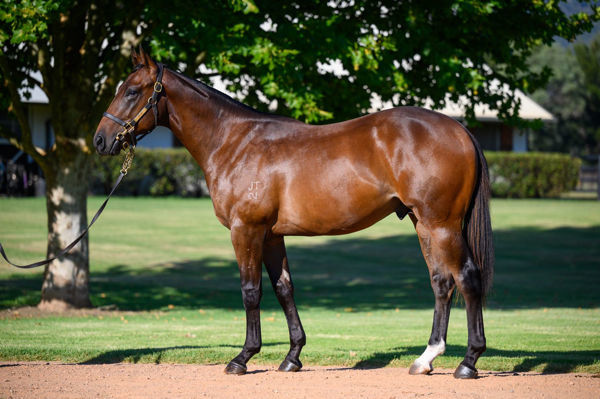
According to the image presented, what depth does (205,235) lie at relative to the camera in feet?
79.0

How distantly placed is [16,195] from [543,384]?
3110 cm

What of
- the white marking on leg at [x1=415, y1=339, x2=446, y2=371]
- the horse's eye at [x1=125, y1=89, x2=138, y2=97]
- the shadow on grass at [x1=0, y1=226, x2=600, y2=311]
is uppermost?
the horse's eye at [x1=125, y1=89, x2=138, y2=97]

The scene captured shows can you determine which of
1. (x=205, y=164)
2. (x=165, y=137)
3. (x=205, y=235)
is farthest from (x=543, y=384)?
(x=165, y=137)

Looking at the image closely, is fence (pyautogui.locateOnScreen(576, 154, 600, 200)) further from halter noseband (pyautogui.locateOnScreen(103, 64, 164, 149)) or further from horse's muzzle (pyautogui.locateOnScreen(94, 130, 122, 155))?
horse's muzzle (pyautogui.locateOnScreen(94, 130, 122, 155))

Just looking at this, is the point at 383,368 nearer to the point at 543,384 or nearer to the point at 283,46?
the point at 543,384

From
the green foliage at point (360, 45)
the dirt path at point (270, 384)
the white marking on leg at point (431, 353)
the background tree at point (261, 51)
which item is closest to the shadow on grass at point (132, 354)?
the dirt path at point (270, 384)

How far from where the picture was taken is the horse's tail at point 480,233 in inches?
Result: 250

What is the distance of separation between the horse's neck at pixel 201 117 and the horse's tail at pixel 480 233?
215 cm

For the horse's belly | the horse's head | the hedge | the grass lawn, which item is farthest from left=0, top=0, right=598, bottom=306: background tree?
the hedge

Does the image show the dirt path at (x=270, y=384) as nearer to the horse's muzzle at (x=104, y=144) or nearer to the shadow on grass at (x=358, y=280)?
the horse's muzzle at (x=104, y=144)

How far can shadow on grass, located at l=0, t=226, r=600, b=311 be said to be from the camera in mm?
14734

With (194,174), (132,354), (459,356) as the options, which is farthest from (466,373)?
(194,174)

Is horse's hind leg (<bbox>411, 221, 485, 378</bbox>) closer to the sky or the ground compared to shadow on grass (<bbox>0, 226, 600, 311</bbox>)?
closer to the sky

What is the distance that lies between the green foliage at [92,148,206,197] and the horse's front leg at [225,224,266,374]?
92.2 ft
